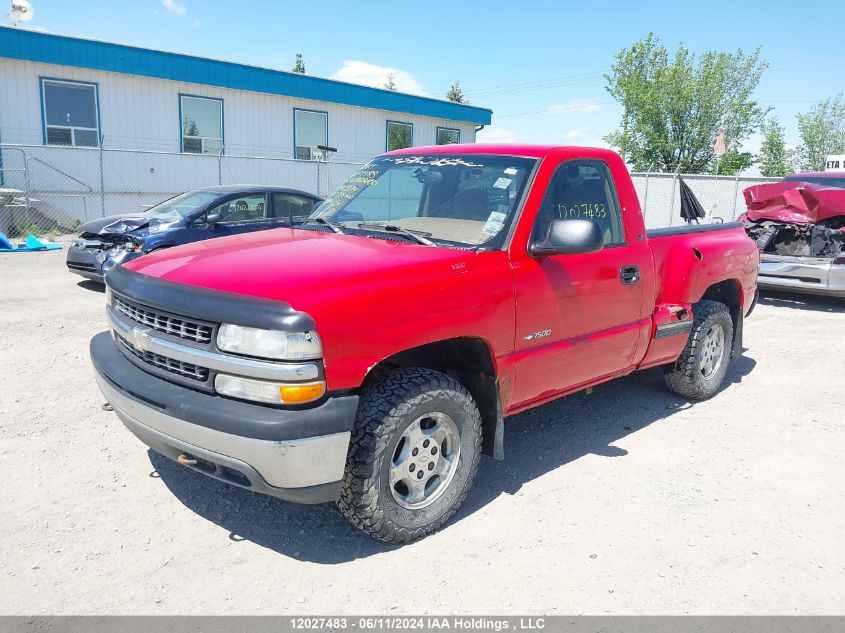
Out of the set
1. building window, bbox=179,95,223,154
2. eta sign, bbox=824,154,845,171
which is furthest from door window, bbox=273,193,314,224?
eta sign, bbox=824,154,845,171

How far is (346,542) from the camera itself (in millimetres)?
3279

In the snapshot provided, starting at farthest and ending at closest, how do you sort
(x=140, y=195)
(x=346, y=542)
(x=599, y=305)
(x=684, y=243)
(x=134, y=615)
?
(x=140, y=195) → (x=684, y=243) → (x=599, y=305) → (x=346, y=542) → (x=134, y=615)

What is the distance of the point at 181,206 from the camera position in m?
9.62

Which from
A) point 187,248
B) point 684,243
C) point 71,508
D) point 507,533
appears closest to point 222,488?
point 71,508

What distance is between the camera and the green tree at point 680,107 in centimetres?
3659

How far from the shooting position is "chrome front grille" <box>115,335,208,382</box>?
2881mm

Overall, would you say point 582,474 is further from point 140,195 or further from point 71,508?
point 140,195

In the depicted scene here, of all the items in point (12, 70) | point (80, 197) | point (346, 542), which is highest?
point (12, 70)

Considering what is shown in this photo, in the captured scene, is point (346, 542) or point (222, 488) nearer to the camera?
point (346, 542)

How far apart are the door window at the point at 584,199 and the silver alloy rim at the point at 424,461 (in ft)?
3.95

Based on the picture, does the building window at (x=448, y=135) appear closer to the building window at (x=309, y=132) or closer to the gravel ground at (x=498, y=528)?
the building window at (x=309, y=132)

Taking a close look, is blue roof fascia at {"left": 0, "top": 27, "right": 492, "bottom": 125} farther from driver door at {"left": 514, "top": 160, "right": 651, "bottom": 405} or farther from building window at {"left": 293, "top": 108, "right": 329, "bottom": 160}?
driver door at {"left": 514, "top": 160, "right": 651, "bottom": 405}

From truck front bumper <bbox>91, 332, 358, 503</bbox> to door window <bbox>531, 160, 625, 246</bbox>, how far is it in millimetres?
1672
